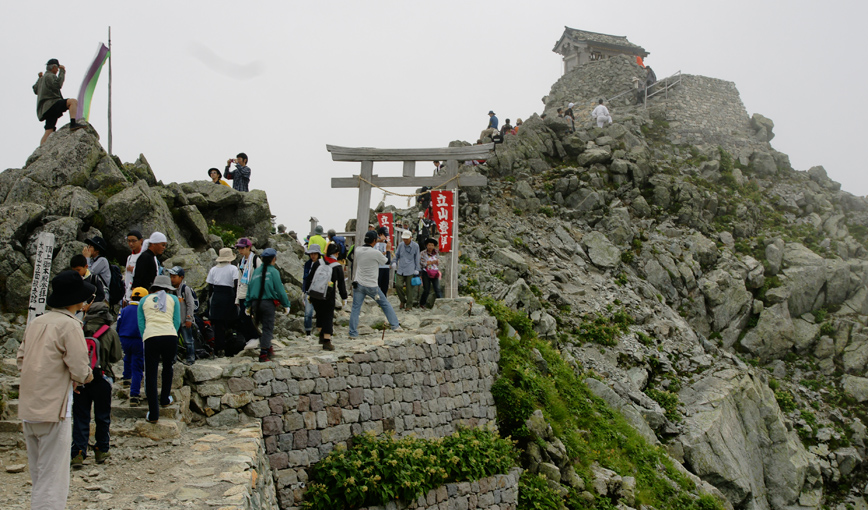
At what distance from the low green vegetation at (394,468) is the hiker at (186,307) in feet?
8.38

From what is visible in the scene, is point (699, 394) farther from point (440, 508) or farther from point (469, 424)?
point (440, 508)

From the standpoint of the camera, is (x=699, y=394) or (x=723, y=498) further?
(x=699, y=394)

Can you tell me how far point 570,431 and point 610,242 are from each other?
9.89 m

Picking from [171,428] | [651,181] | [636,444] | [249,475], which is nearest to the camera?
[249,475]

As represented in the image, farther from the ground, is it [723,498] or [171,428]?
[171,428]

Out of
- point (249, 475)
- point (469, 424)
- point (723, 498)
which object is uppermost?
point (249, 475)

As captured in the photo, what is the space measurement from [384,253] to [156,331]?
309 inches

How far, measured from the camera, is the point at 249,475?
6789mm

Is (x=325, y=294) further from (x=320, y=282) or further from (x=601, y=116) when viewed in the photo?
(x=601, y=116)

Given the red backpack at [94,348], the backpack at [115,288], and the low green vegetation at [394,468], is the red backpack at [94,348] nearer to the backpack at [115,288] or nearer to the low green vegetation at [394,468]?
the backpack at [115,288]

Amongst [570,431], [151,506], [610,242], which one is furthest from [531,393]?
[610,242]

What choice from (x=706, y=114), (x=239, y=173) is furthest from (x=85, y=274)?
(x=706, y=114)

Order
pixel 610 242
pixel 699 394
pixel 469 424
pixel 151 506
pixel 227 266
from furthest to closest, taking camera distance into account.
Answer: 1. pixel 610 242
2. pixel 699 394
3. pixel 469 424
4. pixel 227 266
5. pixel 151 506

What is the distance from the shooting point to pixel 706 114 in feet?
104
